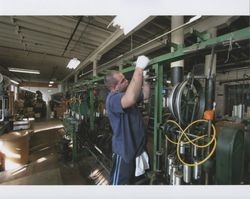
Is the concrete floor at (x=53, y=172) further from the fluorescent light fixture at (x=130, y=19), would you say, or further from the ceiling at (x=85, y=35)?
the fluorescent light fixture at (x=130, y=19)

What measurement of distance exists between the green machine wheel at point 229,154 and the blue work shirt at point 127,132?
56cm

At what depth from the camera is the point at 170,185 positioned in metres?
1.16

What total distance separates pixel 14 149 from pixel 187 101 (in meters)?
2.82

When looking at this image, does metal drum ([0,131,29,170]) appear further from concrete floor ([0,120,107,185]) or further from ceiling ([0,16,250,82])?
ceiling ([0,16,250,82])

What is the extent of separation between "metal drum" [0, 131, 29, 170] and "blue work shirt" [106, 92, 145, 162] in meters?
2.20

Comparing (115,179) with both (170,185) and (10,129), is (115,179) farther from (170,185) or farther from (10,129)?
(10,129)

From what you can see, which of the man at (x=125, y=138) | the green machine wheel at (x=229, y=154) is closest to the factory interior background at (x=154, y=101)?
the green machine wheel at (x=229, y=154)

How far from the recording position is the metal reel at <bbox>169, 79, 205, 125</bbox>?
1115 mm

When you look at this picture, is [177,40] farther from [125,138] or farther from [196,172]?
[196,172]

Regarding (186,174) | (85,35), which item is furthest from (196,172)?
(85,35)

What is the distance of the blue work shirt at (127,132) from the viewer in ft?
4.21

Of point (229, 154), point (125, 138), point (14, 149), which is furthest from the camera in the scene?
point (14, 149)

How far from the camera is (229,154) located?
35.3 inches
